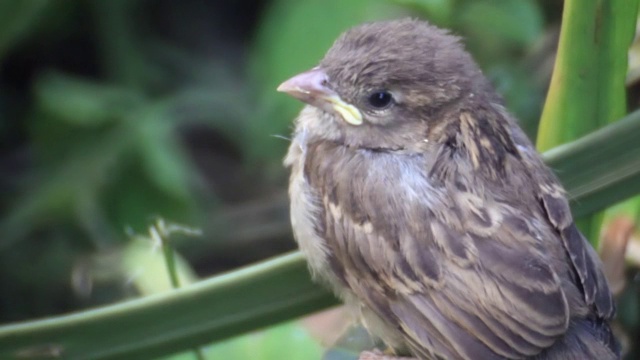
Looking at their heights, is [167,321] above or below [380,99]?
below

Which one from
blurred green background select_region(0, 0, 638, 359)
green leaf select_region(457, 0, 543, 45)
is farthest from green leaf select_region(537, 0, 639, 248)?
green leaf select_region(457, 0, 543, 45)

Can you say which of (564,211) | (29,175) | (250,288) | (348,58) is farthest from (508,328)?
(29,175)

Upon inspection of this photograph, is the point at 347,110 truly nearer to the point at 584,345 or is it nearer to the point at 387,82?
the point at 387,82

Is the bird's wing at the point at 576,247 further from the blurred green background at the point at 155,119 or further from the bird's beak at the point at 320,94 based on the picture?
the blurred green background at the point at 155,119

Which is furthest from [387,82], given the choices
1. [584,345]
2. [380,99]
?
[584,345]

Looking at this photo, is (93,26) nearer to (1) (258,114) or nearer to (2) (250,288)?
(1) (258,114)
